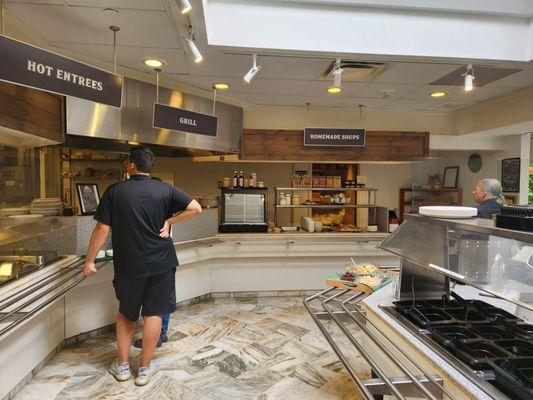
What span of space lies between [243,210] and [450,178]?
378cm

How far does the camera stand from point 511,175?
5.22 m

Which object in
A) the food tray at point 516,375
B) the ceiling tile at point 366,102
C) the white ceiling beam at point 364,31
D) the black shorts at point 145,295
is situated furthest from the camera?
the ceiling tile at point 366,102

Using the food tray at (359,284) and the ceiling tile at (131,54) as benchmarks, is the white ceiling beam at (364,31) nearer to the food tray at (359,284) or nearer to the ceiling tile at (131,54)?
the ceiling tile at (131,54)

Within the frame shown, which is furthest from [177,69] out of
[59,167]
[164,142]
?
[59,167]

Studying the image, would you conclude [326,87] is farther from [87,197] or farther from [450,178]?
[450,178]

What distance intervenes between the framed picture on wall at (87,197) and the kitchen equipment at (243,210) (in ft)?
5.25

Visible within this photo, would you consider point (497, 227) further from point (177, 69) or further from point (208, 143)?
point (208, 143)

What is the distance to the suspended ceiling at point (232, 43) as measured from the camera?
250 cm

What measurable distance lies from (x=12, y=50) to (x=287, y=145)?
3416mm

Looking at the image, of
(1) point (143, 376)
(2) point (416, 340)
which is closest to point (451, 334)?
(2) point (416, 340)

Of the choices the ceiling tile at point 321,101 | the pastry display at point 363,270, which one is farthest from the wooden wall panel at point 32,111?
the ceiling tile at point 321,101

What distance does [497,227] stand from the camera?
1.46 metres

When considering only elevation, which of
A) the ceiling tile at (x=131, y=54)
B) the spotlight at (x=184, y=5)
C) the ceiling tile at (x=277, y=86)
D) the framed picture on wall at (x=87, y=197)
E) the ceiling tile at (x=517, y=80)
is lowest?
the framed picture on wall at (x=87, y=197)

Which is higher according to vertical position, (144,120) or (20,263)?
(144,120)
